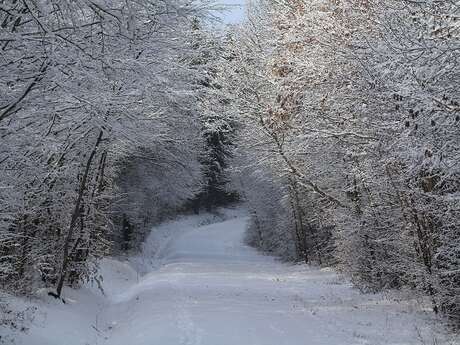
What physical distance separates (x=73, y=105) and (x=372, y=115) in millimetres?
5231

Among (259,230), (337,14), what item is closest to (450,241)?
(337,14)

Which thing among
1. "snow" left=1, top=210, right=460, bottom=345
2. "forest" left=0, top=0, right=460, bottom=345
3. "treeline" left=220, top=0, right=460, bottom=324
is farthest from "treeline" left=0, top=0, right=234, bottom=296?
"treeline" left=220, top=0, right=460, bottom=324

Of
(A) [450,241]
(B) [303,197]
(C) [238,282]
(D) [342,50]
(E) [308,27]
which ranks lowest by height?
(C) [238,282]

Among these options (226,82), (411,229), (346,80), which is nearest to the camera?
(346,80)

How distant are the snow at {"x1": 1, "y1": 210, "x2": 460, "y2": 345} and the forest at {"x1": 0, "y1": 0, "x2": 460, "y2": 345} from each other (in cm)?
73

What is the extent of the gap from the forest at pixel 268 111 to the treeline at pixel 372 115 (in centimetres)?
4

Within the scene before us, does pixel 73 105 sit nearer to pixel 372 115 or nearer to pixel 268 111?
pixel 372 115

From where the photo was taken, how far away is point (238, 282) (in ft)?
63.4

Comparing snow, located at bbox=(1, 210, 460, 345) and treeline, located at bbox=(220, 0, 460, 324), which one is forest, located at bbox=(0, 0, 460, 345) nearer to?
treeline, located at bbox=(220, 0, 460, 324)

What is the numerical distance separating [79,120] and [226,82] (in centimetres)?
774

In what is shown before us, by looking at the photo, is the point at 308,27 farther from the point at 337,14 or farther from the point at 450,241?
the point at 450,241

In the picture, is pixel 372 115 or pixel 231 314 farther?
pixel 231 314

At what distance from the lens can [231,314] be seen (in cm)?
1193

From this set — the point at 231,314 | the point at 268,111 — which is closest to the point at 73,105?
the point at 231,314
